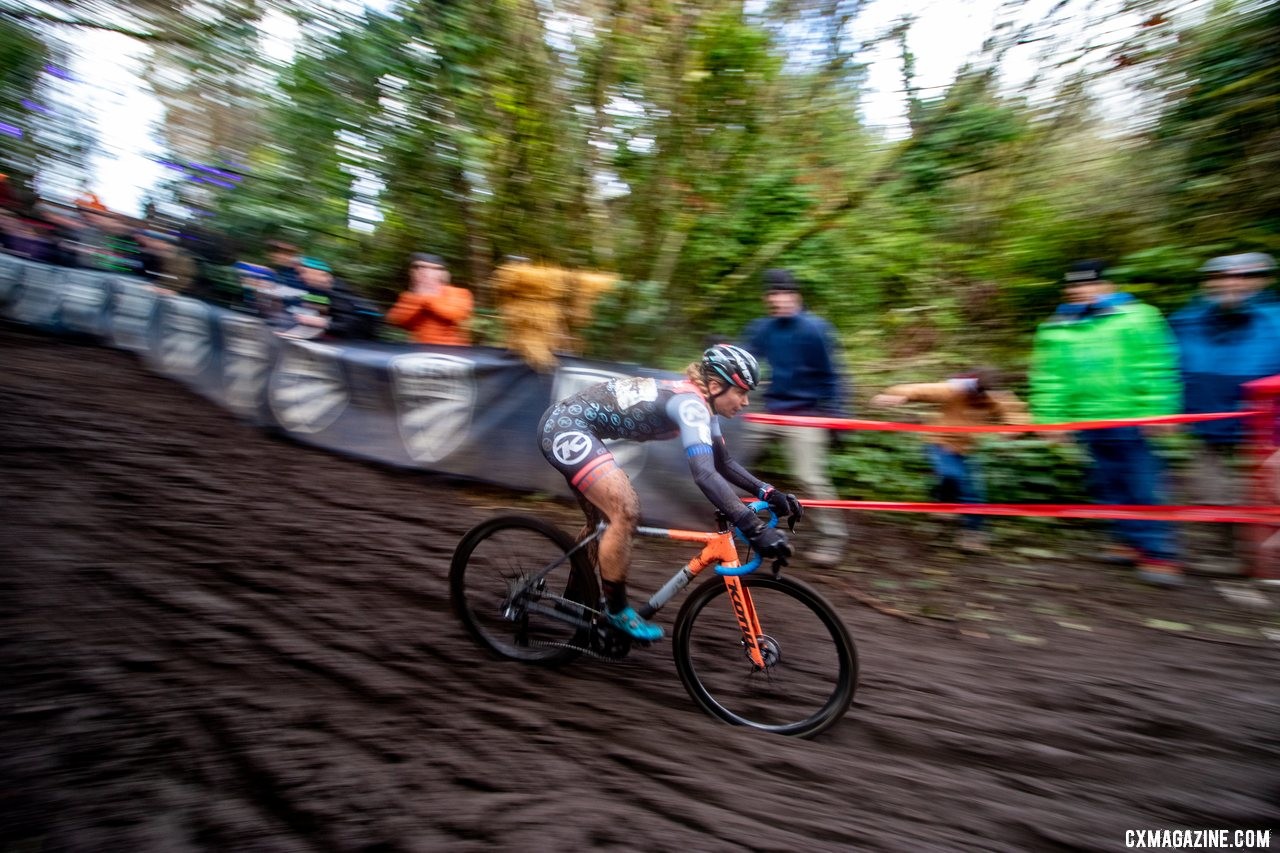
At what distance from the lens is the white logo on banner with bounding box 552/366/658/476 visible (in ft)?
19.9

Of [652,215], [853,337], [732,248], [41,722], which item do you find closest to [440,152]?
[652,215]

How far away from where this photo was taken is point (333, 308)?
→ 8.03m

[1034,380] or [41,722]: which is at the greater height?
[1034,380]

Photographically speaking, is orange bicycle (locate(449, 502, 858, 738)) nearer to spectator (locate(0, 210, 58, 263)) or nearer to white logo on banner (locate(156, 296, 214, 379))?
white logo on banner (locate(156, 296, 214, 379))

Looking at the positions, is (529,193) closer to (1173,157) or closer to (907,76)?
(907,76)

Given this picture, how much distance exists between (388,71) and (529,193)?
2.14m

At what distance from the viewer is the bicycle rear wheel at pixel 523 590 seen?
3.90 metres

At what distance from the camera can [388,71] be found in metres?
8.26

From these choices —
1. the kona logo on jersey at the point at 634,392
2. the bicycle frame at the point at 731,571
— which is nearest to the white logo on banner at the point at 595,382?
the kona logo on jersey at the point at 634,392

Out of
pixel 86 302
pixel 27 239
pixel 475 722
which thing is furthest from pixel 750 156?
pixel 27 239

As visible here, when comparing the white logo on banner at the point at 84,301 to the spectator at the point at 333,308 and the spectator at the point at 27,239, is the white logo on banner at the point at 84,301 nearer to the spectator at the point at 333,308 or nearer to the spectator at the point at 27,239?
the spectator at the point at 27,239

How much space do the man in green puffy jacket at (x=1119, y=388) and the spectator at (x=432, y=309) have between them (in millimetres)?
5111

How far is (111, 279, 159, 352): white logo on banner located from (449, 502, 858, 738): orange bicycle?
7934 millimetres

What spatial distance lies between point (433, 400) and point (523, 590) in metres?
3.26
